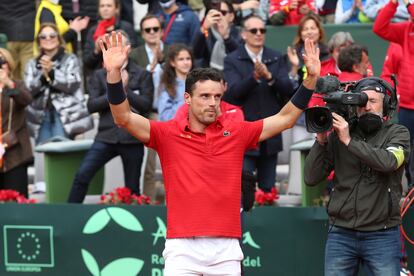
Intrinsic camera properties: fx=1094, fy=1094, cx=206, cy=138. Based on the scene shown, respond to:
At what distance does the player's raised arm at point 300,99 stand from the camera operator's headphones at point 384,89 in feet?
1.57

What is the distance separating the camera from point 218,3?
12.0 metres

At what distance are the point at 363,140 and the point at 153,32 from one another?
16.0 feet

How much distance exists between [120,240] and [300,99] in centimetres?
347

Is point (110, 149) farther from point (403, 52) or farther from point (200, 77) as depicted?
point (200, 77)

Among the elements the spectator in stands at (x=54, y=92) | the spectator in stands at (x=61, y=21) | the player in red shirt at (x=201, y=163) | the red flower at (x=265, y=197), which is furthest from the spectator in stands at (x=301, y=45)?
the player in red shirt at (x=201, y=163)

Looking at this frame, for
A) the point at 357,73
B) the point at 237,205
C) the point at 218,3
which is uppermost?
the point at 218,3

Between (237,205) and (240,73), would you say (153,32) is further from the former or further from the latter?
(237,205)

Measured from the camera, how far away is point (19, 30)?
45.0 feet

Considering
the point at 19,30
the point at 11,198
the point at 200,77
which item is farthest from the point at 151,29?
the point at 200,77

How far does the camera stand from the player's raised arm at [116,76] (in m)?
7.03

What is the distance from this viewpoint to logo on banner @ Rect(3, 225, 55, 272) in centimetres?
1048

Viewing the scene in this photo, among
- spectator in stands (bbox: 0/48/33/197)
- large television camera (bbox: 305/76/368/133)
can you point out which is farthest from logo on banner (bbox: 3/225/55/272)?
large television camera (bbox: 305/76/368/133)

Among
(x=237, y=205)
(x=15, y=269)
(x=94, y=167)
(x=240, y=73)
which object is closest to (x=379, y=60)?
(x=240, y=73)

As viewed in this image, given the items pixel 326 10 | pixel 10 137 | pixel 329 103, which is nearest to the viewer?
pixel 329 103
